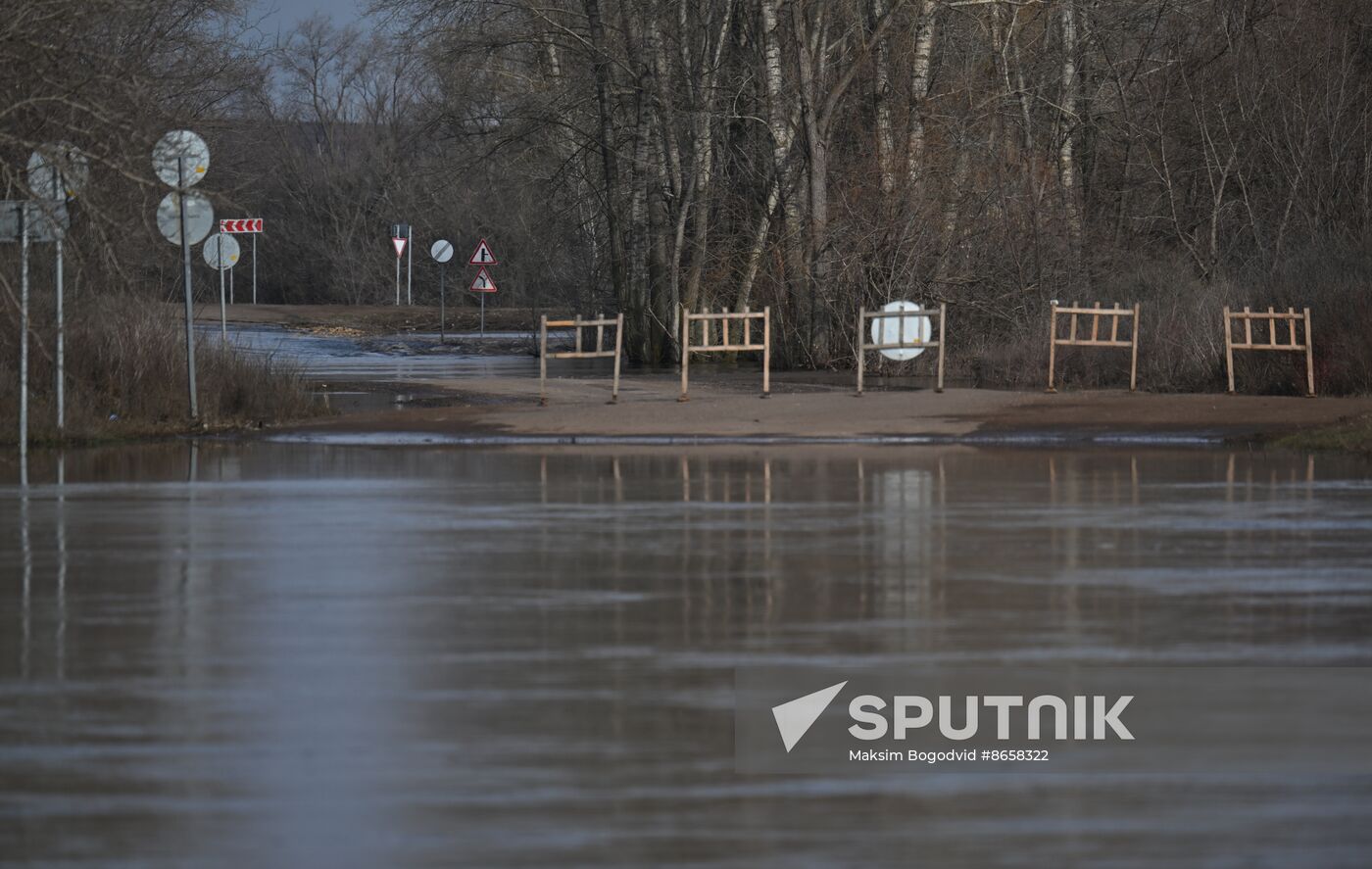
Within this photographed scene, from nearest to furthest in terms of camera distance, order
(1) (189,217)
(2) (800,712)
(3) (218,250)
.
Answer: (2) (800,712)
(1) (189,217)
(3) (218,250)

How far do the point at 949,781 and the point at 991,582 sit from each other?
4.59 meters

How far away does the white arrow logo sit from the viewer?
8.16m

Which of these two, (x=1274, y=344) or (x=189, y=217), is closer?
(x=189, y=217)

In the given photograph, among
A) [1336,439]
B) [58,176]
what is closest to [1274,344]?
[1336,439]

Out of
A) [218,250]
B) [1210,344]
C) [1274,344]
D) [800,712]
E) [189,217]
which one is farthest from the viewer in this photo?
[218,250]

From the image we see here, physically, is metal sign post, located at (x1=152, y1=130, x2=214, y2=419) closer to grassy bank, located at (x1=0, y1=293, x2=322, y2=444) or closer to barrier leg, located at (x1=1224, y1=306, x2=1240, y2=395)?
grassy bank, located at (x1=0, y1=293, x2=322, y2=444)

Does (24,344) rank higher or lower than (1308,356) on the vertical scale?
higher

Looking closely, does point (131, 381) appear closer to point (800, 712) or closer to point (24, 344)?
point (24, 344)

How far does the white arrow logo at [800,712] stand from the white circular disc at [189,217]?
55.0 ft

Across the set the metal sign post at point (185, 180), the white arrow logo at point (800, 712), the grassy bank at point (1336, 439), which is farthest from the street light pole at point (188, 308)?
the white arrow logo at point (800, 712)

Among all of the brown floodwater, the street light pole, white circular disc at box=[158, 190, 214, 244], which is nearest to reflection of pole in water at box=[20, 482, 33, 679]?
the brown floodwater

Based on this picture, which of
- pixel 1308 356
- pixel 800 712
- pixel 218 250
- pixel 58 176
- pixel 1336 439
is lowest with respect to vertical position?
pixel 800 712

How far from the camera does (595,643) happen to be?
33.1 ft

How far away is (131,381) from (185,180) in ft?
10.7
